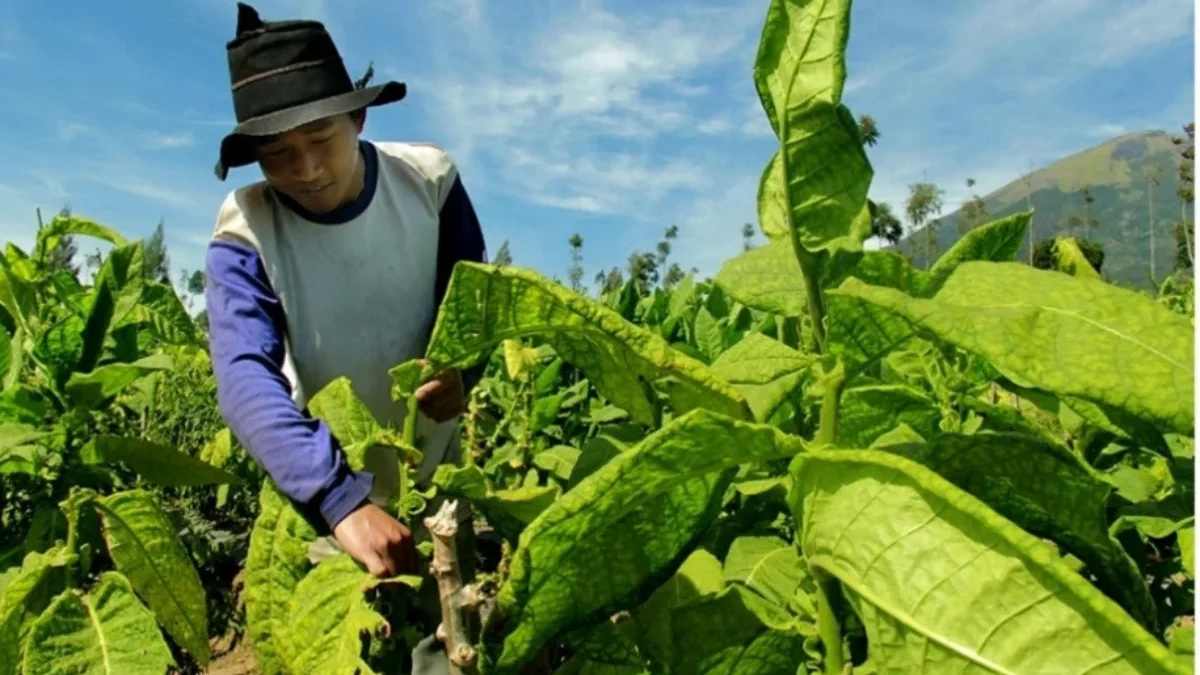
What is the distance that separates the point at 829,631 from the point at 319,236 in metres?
1.46

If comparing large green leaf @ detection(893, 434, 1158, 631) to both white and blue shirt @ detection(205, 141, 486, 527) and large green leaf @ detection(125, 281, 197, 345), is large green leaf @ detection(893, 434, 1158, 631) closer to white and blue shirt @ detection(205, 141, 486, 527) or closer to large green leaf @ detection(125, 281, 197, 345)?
white and blue shirt @ detection(205, 141, 486, 527)

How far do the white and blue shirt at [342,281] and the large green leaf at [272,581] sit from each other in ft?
1.32

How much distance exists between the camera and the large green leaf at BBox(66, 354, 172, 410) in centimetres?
190

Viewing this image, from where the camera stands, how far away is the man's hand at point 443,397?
4.57 feet

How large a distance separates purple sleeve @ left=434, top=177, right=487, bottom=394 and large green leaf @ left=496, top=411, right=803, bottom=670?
1371mm

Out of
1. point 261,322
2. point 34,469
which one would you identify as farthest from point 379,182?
point 34,469

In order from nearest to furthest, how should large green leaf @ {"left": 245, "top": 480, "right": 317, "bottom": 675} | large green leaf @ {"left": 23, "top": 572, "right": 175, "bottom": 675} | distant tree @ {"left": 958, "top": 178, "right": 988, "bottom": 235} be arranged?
large green leaf @ {"left": 245, "top": 480, "right": 317, "bottom": 675}
large green leaf @ {"left": 23, "top": 572, "right": 175, "bottom": 675}
distant tree @ {"left": 958, "top": 178, "right": 988, "bottom": 235}

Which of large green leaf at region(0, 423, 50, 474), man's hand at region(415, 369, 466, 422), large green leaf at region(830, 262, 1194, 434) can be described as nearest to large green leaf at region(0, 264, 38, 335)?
large green leaf at region(0, 423, 50, 474)

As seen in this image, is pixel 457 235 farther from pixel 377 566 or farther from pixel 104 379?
pixel 377 566

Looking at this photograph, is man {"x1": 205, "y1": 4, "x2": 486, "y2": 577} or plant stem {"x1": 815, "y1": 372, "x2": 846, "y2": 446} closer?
plant stem {"x1": 815, "y1": 372, "x2": 846, "y2": 446}

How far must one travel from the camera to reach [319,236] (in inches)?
81.0

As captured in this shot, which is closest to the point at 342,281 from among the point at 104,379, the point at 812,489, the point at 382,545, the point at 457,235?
the point at 457,235

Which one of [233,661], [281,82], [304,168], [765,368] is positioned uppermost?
[281,82]

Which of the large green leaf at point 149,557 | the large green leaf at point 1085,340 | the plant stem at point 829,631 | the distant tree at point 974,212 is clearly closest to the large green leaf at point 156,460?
the large green leaf at point 149,557
